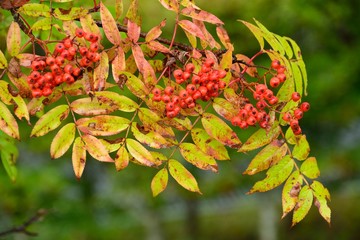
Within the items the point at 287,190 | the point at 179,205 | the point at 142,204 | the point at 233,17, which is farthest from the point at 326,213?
the point at 179,205

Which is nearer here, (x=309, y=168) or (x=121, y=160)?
(x=121, y=160)

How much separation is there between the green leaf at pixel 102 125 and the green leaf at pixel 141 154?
41 mm

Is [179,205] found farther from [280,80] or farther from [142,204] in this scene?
[280,80]

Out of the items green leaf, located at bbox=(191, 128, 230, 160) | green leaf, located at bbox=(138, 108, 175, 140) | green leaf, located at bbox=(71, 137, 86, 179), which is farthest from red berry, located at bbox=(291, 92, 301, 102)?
green leaf, located at bbox=(71, 137, 86, 179)

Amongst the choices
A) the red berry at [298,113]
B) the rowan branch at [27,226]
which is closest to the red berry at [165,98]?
the red berry at [298,113]

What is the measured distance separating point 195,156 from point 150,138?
0.45 feet

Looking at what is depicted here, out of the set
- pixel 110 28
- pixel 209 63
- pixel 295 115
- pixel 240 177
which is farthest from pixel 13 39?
pixel 240 177

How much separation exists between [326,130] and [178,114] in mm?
8421

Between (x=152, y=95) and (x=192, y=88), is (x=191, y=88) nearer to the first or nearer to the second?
(x=192, y=88)

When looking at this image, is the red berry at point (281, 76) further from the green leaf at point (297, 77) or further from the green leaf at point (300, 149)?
the green leaf at point (300, 149)

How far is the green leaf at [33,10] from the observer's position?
157 cm

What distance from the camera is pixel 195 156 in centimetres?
159

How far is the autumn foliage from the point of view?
1462mm

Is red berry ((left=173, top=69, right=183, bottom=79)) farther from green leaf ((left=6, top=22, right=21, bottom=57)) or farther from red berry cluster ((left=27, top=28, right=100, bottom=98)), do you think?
green leaf ((left=6, top=22, right=21, bottom=57))
